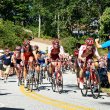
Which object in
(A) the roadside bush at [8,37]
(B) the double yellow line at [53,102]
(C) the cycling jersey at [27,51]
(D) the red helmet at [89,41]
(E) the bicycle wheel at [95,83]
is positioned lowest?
(B) the double yellow line at [53,102]

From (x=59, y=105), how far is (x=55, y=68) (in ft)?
14.6

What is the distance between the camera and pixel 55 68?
746 inches

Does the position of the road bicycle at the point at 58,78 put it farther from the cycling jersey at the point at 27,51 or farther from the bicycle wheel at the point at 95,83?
the bicycle wheel at the point at 95,83

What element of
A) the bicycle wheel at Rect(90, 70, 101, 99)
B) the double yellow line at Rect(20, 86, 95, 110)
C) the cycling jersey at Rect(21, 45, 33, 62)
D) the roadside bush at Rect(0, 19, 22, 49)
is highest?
the roadside bush at Rect(0, 19, 22, 49)

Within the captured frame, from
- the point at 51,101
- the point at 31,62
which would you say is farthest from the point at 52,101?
the point at 31,62

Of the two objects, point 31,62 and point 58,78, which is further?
point 31,62

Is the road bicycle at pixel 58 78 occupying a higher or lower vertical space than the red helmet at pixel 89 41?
lower

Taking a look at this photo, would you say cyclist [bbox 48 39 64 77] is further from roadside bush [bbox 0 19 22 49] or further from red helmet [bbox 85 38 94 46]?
roadside bush [bbox 0 19 22 49]

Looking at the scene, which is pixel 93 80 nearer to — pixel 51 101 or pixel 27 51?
pixel 51 101

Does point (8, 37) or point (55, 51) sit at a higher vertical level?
point (8, 37)

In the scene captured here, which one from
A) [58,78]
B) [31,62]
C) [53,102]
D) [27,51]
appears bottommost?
[53,102]

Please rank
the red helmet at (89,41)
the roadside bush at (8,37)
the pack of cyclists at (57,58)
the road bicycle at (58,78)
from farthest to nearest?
the roadside bush at (8,37) < the road bicycle at (58,78) < the pack of cyclists at (57,58) < the red helmet at (89,41)

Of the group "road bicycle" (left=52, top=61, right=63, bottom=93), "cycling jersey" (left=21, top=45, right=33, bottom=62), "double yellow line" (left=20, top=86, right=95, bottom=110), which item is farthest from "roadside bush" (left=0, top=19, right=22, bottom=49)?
Result: "double yellow line" (left=20, top=86, right=95, bottom=110)

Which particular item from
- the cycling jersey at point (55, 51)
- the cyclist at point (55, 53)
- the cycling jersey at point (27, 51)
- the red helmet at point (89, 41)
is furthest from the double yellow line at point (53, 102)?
the red helmet at point (89, 41)
